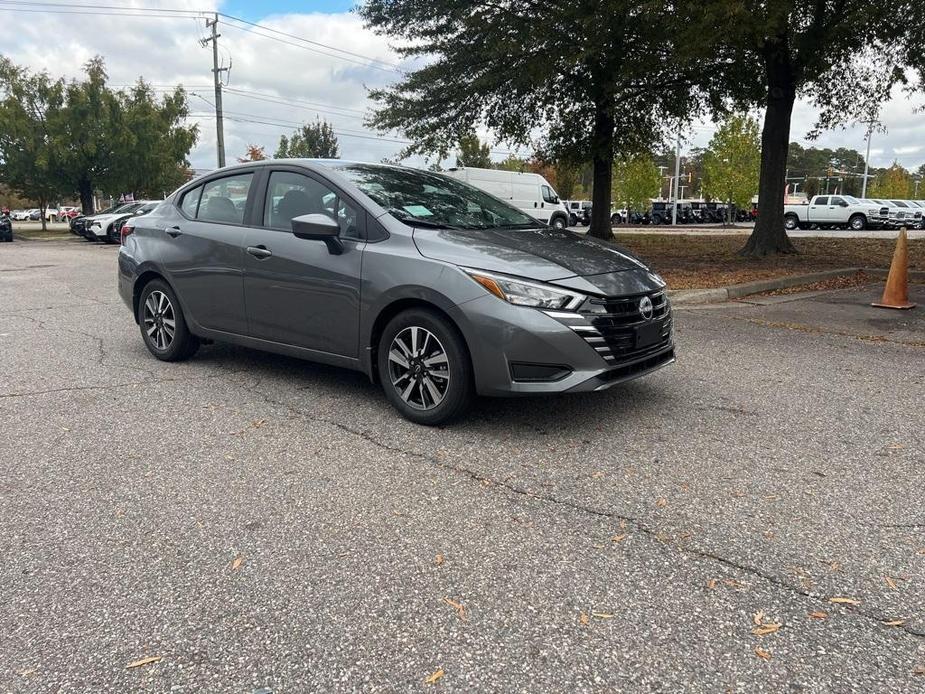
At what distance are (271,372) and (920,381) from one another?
510cm

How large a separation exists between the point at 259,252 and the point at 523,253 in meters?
1.99

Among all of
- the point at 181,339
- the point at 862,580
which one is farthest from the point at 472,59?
the point at 862,580

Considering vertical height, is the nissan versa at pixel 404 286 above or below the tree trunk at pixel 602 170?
below

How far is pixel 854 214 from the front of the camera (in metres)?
37.5

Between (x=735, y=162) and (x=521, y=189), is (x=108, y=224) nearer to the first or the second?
(x=521, y=189)

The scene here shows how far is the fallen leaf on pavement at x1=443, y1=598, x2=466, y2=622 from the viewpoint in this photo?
2490 millimetres

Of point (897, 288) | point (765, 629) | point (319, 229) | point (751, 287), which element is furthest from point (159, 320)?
point (897, 288)

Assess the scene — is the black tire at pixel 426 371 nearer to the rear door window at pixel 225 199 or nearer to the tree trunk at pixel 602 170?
the rear door window at pixel 225 199

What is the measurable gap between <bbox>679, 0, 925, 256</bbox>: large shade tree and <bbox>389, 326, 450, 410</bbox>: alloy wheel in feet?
26.9

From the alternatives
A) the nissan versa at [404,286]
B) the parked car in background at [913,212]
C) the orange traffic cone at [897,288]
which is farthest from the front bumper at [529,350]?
the parked car in background at [913,212]

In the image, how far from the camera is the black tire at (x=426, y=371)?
423 centimetres

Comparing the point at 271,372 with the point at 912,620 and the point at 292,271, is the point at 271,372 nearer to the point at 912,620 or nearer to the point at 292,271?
the point at 292,271

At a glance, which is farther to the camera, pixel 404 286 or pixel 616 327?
pixel 404 286

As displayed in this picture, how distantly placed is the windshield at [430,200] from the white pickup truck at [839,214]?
121ft
